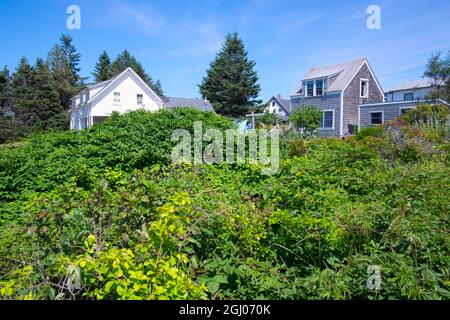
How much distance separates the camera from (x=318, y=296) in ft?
6.94

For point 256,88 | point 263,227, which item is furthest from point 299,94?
point 263,227

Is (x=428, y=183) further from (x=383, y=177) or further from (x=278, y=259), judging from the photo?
(x=278, y=259)

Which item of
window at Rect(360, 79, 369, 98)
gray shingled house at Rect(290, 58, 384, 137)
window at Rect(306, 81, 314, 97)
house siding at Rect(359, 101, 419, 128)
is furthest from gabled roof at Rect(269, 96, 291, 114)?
house siding at Rect(359, 101, 419, 128)

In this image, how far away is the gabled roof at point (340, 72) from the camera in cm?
2766

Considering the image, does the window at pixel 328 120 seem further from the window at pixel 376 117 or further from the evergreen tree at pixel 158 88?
the evergreen tree at pixel 158 88

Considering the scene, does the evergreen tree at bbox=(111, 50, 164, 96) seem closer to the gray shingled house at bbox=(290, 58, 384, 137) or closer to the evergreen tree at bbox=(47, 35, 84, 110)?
the evergreen tree at bbox=(47, 35, 84, 110)

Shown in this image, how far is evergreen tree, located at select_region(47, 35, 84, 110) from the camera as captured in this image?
1668 inches

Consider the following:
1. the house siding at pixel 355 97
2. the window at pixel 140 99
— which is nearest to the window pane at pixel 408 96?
the house siding at pixel 355 97

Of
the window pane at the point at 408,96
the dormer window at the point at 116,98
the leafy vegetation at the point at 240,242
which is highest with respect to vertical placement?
the window pane at the point at 408,96

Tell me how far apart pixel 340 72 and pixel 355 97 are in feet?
7.85

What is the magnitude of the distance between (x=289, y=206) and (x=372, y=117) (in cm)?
2540

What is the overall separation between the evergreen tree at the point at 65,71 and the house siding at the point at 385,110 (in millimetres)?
31788

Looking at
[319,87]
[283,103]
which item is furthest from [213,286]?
[283,103]

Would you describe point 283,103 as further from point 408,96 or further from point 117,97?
point 117,97
